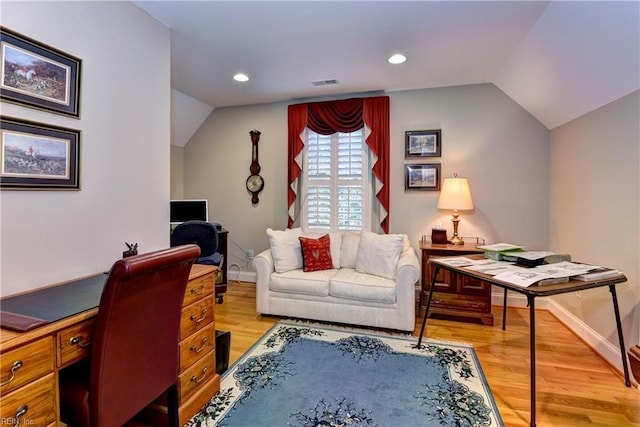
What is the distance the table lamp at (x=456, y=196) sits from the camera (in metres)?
3.43

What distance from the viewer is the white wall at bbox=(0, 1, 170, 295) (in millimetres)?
1573

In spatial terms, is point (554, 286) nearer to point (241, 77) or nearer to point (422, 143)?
point (422, 143)

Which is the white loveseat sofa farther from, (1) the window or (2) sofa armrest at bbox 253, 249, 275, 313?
(1) the window

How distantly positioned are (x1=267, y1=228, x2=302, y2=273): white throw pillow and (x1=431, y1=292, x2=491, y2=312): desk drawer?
1518 mm

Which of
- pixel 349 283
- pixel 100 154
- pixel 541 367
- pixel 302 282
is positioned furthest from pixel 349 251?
pixel 100 154

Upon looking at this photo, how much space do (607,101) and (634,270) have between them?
1315 millimetres

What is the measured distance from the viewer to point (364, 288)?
9.91 ft

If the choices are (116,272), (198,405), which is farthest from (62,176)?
(198,405)

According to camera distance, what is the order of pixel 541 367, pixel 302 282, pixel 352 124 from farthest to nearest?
pixel 352 124, pixel 302 282, pixel 541 367

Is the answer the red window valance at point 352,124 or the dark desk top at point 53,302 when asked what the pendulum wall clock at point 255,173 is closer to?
the red window valance at point 352,124

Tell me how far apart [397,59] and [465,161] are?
1.51m

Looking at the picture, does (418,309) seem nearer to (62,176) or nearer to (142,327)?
(142,327)

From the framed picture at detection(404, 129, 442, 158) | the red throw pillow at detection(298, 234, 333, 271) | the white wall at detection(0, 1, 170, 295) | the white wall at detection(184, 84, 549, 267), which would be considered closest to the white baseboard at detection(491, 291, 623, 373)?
→ the white wall at detection(184, 84, 549, 267)

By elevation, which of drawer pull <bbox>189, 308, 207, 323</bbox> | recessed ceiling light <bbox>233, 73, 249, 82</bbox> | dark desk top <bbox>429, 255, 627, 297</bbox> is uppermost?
recessed ceiling light <bbox>233, 73, 249, 82</bbox>
